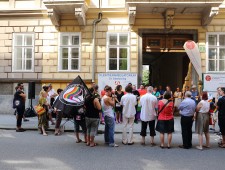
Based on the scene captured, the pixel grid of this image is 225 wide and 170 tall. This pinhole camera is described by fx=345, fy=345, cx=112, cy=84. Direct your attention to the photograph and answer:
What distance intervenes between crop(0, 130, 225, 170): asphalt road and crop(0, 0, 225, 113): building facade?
763cm

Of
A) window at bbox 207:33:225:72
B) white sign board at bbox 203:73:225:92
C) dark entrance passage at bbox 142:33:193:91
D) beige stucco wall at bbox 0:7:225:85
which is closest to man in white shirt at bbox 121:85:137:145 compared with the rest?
beige stucco wall at bbox 0:7:225:85

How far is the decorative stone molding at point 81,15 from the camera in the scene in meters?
17.5

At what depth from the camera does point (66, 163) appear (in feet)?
26.1

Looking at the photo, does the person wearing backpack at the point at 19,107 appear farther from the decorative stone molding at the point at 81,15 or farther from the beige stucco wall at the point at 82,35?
the decorative stone molding at the point at 81,15

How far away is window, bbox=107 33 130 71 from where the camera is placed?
61.2 feet

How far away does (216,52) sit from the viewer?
18391 mm

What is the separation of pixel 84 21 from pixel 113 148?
1008 cm

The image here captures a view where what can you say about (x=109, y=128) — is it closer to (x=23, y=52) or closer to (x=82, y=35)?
(x=82, y=35)

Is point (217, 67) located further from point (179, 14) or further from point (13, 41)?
point (13, 41)

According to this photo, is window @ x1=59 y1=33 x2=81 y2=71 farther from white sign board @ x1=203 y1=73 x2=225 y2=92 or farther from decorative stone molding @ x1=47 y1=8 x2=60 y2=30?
white sign board @ x1=203 y1=73 x2=225 y2=92

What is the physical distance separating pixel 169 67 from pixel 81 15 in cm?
1182

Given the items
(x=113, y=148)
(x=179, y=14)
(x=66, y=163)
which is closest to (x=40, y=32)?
(x=179, y=14)

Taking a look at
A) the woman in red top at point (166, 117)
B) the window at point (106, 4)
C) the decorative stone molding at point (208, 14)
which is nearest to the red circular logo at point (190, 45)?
the decorative stone molding at point (208, 14)

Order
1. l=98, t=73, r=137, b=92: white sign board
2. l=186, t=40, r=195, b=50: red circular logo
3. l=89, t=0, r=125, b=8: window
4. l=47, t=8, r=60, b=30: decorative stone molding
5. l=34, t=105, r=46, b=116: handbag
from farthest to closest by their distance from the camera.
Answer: l=89, t=0, r=125, b=8: window → l=98, t=73, r=137, b=92: white sign board → l=47, t=8, r=60, b=30: decorative stone molding → l=186, t=40, r=195, b=50: red circular logo → l=34, t=105, r=46, b=116: handbag
